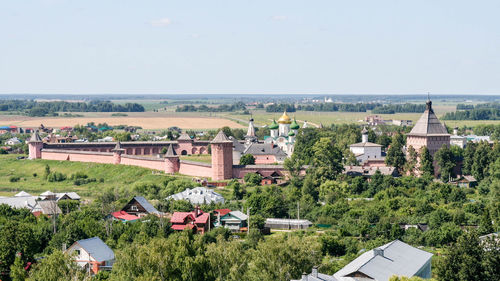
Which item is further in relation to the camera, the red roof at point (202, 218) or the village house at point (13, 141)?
the village house at point (13, 141)

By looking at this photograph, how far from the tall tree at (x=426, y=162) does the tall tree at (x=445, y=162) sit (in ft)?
1.82

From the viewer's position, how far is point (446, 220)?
4159cm

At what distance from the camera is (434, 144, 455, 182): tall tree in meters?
56.5

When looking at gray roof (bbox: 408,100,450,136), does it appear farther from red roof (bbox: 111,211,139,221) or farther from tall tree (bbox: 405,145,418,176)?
red roof (bbox: 111,211,139,221)

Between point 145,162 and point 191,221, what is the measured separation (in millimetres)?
28265

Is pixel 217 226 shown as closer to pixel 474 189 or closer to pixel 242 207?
pixel 242 207

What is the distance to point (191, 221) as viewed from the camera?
41.0 m

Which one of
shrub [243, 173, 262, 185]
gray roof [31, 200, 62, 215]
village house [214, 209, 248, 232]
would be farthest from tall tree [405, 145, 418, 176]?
gray roof [31, 200, 62, 215]

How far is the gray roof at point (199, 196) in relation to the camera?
163ft

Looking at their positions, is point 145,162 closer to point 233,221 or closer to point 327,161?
point 327,161

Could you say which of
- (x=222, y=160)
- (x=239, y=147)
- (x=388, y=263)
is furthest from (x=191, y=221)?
(x=239, y=147)

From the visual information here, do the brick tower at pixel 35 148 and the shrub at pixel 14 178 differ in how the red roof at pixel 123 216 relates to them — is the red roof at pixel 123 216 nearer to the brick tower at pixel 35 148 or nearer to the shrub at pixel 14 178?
the shrub at pixel 14 178

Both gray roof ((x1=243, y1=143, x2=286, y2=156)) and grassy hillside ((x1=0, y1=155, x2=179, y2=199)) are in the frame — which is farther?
gray roof ((x1=243, y1=143, x2=286, y2=156))

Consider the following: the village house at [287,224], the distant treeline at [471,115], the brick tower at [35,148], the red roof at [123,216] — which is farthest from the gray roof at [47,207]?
the distant treeline at [471,115]
